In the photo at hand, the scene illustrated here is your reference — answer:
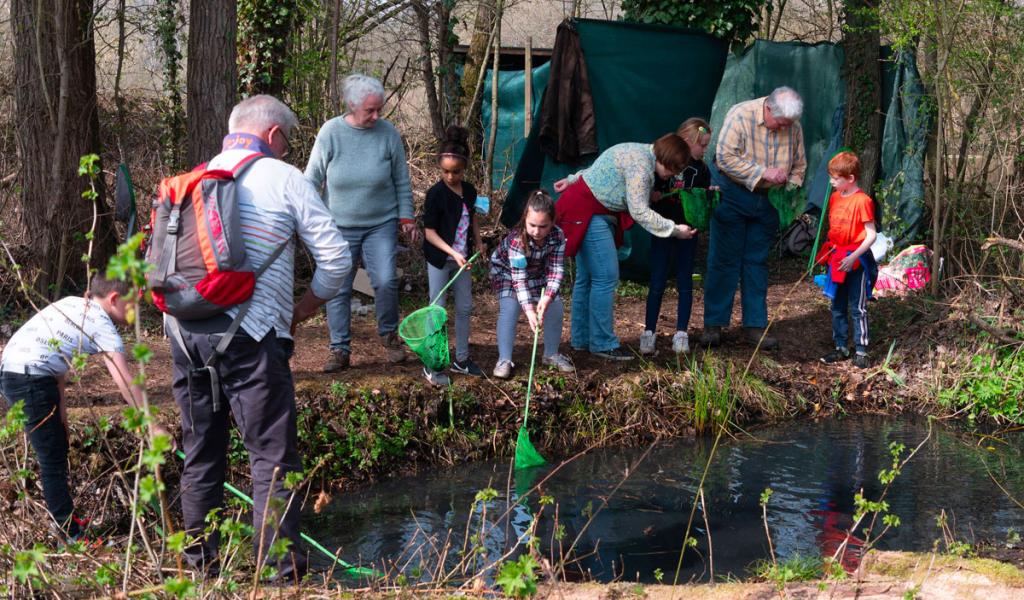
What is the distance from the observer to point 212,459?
402cm

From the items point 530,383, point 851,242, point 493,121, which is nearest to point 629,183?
point 530,383

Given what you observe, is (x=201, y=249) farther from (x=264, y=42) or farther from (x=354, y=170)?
(x=264, y=42)

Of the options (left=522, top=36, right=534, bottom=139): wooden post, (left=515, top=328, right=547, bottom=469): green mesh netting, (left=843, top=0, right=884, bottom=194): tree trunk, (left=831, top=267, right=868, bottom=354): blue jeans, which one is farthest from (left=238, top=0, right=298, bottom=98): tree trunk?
(left=831, top=267, right=868, bottom=354): blue jeans

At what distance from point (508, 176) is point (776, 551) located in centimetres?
635

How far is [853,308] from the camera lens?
7484 mm

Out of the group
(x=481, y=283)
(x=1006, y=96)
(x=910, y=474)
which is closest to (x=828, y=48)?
(x=1006, y=96)

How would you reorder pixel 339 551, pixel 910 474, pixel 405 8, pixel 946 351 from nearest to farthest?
pixel 339 551 < pixel 910 474 < pixel 946 351 < pixel 405 8

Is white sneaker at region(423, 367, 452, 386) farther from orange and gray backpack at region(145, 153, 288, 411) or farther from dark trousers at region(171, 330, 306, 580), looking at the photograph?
orange and gray backpack at region(145, 153, 288, 411)

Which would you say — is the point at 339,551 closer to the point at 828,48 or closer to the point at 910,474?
the point at 910,474

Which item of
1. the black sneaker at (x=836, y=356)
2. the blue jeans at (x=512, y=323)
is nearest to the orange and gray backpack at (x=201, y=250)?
the blue jeans at (x=512, y=323)

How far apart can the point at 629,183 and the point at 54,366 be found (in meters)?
3.66

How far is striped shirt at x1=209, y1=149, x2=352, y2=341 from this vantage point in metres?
3.79

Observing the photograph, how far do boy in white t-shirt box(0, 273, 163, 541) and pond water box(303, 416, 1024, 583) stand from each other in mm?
1227

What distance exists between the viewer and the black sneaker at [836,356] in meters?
7.75
